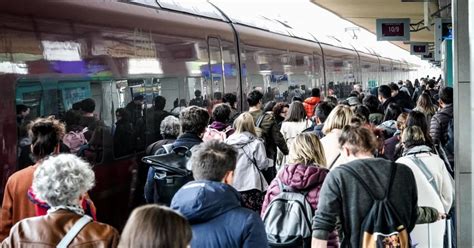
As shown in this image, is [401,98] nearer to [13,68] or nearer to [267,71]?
[267,71]

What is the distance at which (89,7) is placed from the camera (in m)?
5.85

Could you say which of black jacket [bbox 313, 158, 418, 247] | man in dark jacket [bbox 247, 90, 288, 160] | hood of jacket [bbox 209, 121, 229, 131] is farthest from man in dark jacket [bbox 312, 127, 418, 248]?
man in dark jacket [bbox 247, 90, 288, 160]

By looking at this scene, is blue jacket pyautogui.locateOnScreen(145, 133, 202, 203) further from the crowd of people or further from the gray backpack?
the gray backpack

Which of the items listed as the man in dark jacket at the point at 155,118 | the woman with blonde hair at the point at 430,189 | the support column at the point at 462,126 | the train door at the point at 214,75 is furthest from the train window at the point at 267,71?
the woman with blonde hair at the point at 430,189

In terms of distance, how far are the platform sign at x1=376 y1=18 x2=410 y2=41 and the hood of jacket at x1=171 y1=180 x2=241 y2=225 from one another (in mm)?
18765

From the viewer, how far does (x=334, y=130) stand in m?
5.61

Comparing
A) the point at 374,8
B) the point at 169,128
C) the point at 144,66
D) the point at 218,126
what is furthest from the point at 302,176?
the point at 374,8

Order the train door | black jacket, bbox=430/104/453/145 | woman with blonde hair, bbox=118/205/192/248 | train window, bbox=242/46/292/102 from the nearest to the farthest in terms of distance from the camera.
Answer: woman with blonde hair, bbox=118/205/192/248, black jacket, bbox=430/104/453/145, the train door, train window, bbox=242/46/292/102

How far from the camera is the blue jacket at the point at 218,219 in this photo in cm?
304

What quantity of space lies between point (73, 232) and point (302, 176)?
1.62m

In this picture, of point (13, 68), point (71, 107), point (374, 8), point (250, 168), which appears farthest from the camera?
point (374, 8)

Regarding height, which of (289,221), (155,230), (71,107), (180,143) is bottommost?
(289,221)

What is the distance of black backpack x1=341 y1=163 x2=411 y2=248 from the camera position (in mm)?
3664

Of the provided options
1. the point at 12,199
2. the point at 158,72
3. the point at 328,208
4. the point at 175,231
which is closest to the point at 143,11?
the point at 158,72
